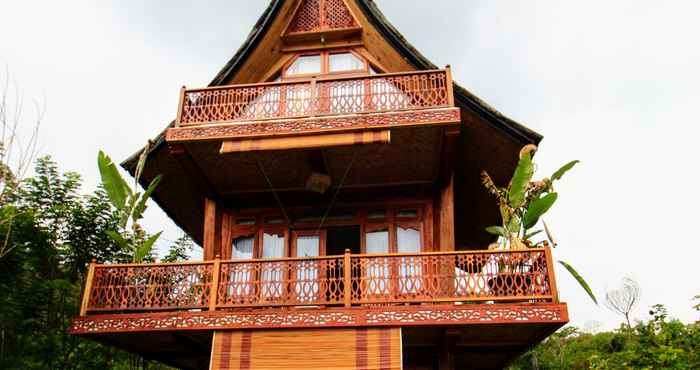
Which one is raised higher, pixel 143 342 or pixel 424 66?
pixel 424 66

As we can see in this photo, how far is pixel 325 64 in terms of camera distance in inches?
423

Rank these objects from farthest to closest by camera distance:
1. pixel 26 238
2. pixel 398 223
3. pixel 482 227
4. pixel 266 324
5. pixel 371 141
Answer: pixel 482 227, pixel 398 223, pixel 26 238, pixel 371 141, pixel 266 324

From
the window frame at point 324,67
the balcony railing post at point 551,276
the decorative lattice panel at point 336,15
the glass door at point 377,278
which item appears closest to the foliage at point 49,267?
the window frame at point 324,67

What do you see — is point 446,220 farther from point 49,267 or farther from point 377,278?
point 49,267

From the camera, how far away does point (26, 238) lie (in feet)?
29.8

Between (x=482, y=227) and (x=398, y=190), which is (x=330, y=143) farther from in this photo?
(x=482, y=227)

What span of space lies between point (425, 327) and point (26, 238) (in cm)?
642

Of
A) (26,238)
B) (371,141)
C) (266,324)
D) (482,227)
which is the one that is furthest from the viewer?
(482,227)

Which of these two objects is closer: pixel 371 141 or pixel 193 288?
pixel 193 288

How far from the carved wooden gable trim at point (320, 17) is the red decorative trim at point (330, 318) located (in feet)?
18.6

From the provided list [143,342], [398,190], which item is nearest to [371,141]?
[398,190]

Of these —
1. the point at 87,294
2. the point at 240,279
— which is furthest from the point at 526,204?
the point at 87,294

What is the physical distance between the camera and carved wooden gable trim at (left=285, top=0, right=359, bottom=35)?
10.7m

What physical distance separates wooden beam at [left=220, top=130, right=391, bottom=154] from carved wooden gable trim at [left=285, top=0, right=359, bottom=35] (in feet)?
10.2
